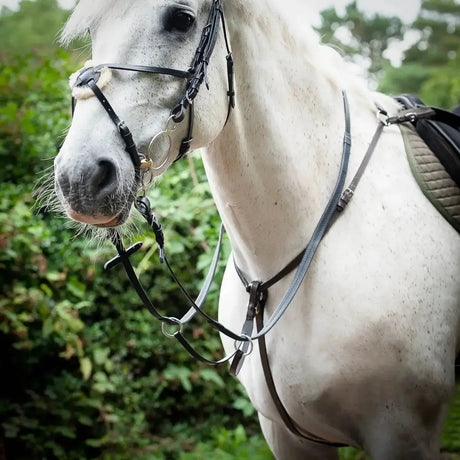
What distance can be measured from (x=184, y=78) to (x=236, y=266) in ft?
2.67

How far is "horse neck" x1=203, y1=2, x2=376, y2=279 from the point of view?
5.80 feet

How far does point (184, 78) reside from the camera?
5.06 ft

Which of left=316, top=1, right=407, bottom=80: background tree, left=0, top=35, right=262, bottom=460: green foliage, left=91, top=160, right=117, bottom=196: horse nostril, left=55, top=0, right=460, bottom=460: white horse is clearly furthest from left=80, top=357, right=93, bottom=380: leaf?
left=316, top=1, right=407, bottom=80: background tree

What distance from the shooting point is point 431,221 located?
1.88m

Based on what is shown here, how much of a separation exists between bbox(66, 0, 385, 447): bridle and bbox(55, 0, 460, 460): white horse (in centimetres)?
2

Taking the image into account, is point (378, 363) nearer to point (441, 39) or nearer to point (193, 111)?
point (193, 111)

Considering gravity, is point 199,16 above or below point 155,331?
above

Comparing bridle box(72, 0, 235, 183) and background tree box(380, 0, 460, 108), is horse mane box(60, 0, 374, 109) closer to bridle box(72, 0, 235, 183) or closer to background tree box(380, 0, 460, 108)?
bridle box(72, 0, 235, 183)

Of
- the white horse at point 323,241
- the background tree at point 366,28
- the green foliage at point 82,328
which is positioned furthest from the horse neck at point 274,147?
the background tree at point 366,28

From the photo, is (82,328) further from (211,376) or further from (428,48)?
(428,48)

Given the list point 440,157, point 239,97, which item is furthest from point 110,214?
point 440,157

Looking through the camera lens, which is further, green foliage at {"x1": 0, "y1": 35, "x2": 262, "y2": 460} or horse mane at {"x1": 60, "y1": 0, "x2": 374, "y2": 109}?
green foliage at {"x1": 0, "y1": 35, "x2": 262, "y2": 460}

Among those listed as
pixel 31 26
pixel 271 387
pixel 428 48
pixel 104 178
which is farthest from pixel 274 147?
pixel 428 48

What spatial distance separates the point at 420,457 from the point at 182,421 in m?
2.69
